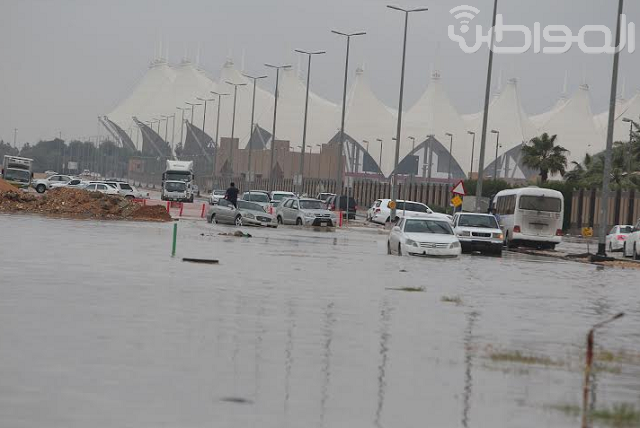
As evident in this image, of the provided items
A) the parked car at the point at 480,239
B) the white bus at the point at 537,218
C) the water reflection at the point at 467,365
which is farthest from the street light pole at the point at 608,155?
the water reflection at the point at 467,365

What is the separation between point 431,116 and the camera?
156625 mm

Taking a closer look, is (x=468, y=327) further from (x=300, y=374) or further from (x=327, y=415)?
(x=327, y=415)

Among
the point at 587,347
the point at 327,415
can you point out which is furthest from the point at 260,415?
the point at 587,347

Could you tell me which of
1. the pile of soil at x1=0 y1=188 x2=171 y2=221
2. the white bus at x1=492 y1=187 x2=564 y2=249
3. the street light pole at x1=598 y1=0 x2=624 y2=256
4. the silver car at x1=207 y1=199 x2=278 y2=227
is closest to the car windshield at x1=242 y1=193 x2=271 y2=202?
the pile of soil at x1=0 y1=188 x2=171 y2=221

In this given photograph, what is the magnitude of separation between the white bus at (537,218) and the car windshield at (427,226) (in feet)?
46.6

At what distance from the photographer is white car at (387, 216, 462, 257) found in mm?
34812

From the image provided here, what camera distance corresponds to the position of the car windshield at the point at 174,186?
298 feet

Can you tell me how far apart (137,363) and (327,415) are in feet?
8.92

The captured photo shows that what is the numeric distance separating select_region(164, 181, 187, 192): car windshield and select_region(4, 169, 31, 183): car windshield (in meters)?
16.3

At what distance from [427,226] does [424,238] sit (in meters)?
1.36

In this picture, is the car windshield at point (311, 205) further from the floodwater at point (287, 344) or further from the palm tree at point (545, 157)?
the palm tree at point (545, 157)

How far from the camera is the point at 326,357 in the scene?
12.4 meters

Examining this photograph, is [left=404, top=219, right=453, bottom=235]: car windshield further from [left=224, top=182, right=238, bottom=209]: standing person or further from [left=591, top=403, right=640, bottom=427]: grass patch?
[left=591, top=403, right=640, bottom=427]: grass patch

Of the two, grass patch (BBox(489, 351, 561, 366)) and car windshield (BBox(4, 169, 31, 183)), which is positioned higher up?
car windshield (BBox(4, 169, 31, 183))
